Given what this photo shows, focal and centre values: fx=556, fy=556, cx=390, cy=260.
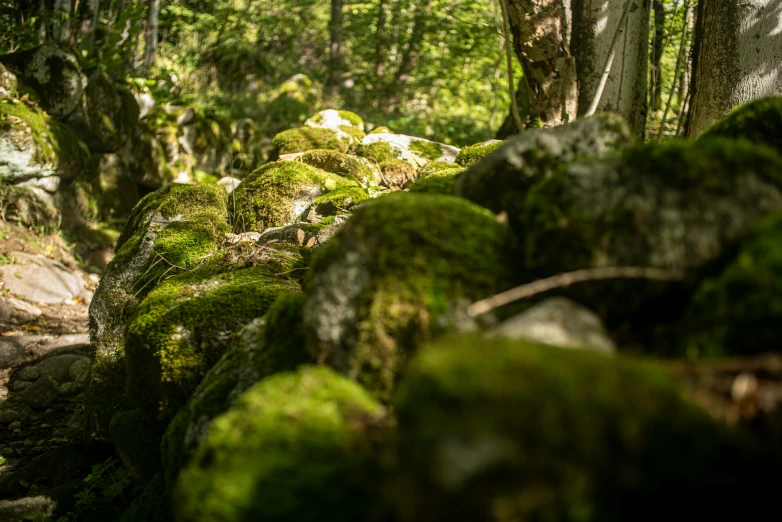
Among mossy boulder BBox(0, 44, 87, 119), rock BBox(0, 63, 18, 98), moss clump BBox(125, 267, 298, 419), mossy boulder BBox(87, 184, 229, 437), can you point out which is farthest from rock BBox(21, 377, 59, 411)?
mossy boulder BBox(0, 44, 87, 119)

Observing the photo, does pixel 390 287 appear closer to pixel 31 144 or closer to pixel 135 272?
pixel 135 272

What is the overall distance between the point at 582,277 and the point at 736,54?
148 inches

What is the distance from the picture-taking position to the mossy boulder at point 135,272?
169 inches

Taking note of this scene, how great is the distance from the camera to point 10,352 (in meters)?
6.87

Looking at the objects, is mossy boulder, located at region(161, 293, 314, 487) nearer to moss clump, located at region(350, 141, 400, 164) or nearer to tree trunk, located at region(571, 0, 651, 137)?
moss clump, located at region(350, 141, 400, 164)

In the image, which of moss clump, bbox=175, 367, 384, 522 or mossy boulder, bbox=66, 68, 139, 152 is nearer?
moss clump, bbox=175, 367, 384, 522

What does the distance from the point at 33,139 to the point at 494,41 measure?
10285mm

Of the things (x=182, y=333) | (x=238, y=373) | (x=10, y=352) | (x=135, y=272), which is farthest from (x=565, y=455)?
(x=10, y=352)

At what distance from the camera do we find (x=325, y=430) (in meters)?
1.68

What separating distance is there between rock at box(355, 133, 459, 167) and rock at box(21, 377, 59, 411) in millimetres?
4378

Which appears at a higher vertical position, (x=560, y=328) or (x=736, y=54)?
(x=736, y=54)

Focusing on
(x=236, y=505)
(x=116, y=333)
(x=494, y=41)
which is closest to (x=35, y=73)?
(x=116, y=333)

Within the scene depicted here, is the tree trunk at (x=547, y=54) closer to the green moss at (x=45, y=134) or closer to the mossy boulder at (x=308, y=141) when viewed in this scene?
the mossy boulder at (x=308, y=141)

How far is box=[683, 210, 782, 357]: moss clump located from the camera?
1.55 metres
